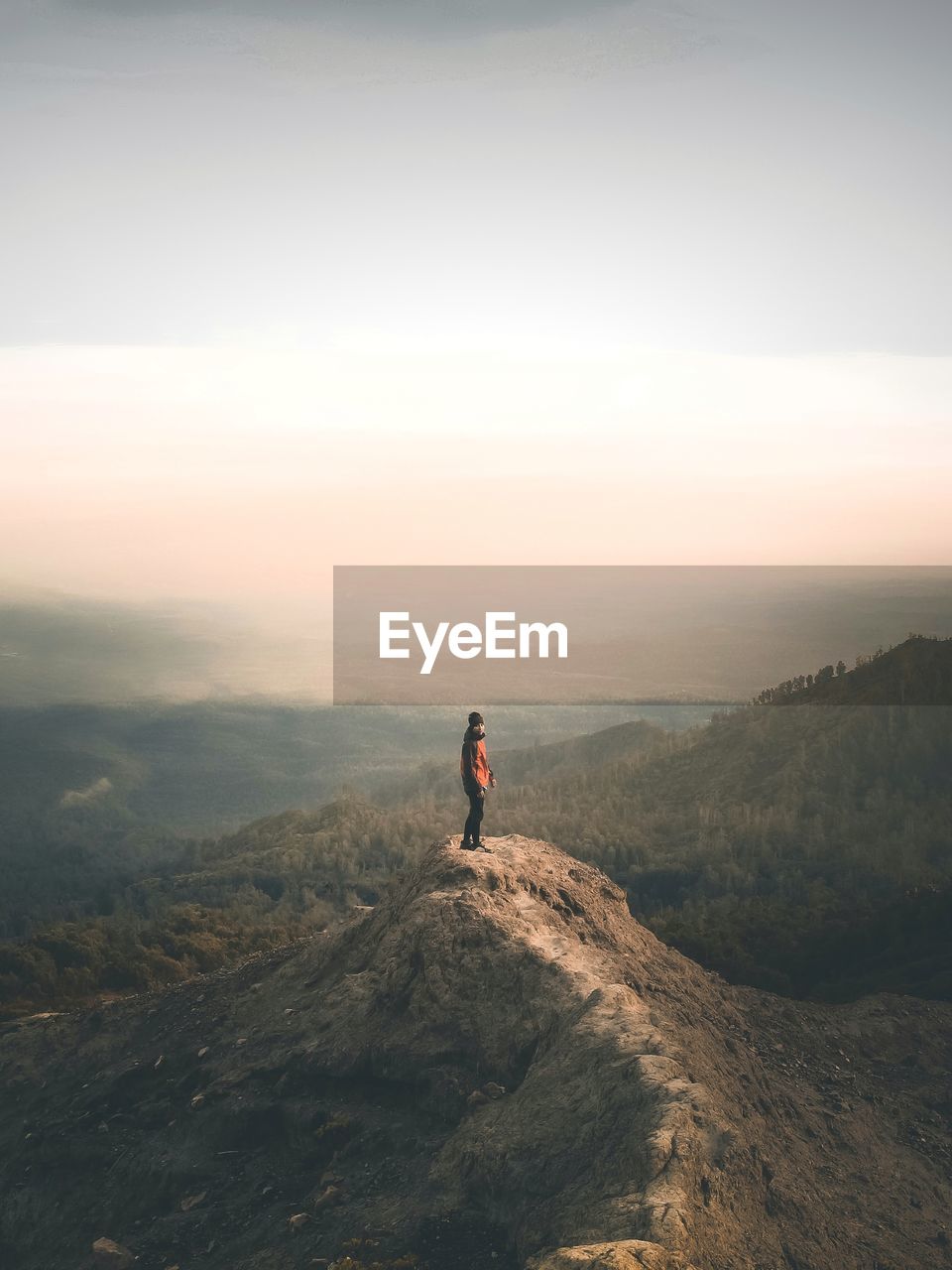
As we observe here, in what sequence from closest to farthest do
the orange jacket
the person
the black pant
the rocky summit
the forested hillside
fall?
the rocky summit → the person → the orange jacket → the black pant → the forested hillside

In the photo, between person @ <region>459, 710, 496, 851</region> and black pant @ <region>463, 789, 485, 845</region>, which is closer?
person @ <region>459, 710, 496, 851</region>

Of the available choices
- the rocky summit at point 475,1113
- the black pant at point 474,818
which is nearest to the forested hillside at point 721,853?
the rocky summit at point 475,1113

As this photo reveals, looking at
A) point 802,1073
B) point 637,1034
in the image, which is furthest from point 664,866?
point 637,1034

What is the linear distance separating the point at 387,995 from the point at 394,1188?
151 inches

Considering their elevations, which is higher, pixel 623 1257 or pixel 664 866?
pixel 623 1257

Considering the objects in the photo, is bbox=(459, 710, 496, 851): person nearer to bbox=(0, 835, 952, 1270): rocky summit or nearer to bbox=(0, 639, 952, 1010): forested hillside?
bbox=(0, 835, 952, 1270): rocky summit

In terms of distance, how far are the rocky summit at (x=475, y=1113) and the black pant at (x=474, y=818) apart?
64cm

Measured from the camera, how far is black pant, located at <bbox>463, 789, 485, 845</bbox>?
1898 cm

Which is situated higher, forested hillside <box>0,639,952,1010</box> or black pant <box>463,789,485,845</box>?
black pant <box>463,789,485,845</box>

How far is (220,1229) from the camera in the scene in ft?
48.3

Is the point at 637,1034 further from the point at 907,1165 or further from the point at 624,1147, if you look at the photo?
the point at 907,1165

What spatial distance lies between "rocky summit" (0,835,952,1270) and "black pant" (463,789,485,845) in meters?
0.64

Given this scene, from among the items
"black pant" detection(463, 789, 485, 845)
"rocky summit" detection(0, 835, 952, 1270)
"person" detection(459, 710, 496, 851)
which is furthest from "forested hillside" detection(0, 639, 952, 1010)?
"person" detection(459, 710, 496, 851)

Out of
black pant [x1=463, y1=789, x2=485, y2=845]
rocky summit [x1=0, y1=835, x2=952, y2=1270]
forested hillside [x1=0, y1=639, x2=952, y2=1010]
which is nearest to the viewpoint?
rocky summit [x1=0, y1=835, x2=952, y2=1270]
